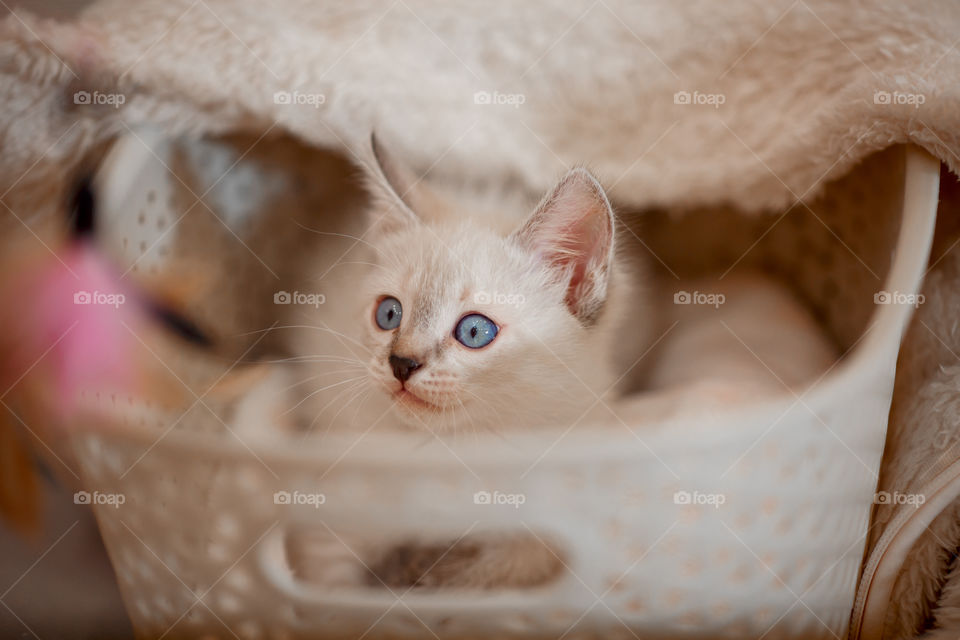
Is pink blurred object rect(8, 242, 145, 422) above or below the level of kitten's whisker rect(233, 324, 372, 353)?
below

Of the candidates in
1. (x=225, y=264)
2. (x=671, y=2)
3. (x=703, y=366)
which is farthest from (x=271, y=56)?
(x=703, y=366)

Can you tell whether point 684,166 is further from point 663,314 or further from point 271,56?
point 271,56

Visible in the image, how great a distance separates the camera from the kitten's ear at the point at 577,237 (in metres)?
0.71

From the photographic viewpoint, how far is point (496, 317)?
2.50 ft

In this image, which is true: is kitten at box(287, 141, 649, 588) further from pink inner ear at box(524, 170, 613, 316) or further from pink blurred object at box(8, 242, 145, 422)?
pink blurred object at box(8, 242, 145, 422)

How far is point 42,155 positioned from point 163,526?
0.46 m

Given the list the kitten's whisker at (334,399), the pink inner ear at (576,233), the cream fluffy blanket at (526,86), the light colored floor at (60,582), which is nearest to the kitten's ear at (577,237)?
the pink inner ear at (576,233)

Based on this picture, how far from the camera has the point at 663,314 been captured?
90 cm

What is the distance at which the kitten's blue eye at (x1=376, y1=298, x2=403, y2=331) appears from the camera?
794 millimetres

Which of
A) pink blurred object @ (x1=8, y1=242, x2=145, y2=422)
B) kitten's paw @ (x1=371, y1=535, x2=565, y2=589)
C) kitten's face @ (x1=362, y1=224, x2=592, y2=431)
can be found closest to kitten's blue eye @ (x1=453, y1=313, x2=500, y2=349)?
kitten's face @ (x1=362, y1=224, x2=592, y2=431)

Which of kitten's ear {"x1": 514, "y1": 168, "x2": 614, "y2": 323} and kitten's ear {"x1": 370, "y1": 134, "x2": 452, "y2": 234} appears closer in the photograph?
kitten's ear {"x1": 514, "y1": 168, "x2": 614, "y2": 323}

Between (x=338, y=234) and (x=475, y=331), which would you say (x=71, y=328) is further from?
(x=475, y=331)

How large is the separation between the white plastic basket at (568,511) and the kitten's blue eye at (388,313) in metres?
0.14

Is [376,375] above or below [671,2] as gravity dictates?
below
